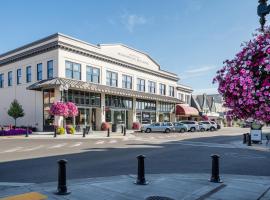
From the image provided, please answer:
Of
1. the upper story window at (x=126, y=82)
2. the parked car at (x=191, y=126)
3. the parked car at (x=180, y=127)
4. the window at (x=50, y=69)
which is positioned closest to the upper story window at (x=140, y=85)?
the upper story window at (x=126, y=82)

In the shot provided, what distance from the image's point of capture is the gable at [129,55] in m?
39.4

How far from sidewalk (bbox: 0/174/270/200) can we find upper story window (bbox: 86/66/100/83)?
90.9ft

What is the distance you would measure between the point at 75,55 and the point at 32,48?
5693mm

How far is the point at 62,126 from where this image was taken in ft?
103

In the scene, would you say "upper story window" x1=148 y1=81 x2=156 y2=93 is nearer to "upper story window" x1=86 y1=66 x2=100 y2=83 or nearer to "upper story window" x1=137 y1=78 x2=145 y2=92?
"upper story window" x1=137 y1=78 x2=145 y2=92

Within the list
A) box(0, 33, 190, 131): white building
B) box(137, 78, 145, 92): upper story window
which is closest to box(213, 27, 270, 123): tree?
box(0, 33, 190, 131): white building

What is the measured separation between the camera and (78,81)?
3319 cm

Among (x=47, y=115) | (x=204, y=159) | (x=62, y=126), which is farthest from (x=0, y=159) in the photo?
(x=47, y=115)

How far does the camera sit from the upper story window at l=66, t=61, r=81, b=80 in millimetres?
33062

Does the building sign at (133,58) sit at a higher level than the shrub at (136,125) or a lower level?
higher

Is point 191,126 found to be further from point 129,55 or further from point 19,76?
point 19,76

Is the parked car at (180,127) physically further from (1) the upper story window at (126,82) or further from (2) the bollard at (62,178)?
(2) the bollard at (62,178)

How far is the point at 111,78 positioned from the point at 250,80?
35.0 meters

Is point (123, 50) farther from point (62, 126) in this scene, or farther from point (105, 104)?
point (62, 126)
